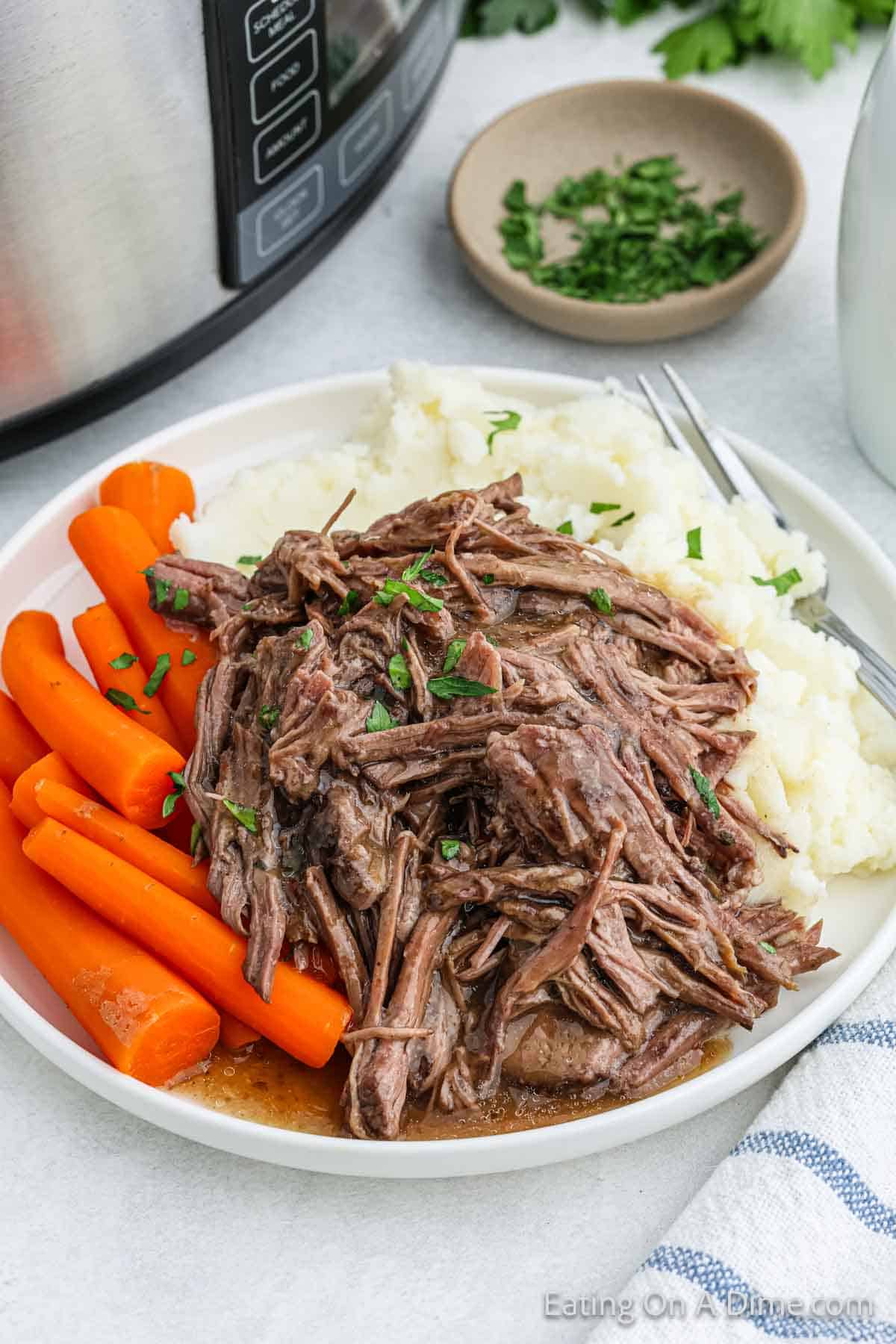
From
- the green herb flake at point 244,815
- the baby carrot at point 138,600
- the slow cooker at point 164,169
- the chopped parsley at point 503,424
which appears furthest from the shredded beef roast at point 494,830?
the slow cooker at point 164,169

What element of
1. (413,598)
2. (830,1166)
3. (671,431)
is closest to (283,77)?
(671,431)

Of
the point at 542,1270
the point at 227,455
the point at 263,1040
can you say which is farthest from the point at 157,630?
the point at 542,1270

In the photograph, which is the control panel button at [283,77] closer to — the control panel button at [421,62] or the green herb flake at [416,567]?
the control panel button at [421,62]

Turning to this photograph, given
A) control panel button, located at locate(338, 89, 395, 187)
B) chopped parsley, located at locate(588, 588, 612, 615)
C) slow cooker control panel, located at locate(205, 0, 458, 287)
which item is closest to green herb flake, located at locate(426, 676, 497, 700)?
chopped parsley, located at locate(588, 588, 612, 615)

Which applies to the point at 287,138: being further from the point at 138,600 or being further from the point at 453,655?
the point at 453,655

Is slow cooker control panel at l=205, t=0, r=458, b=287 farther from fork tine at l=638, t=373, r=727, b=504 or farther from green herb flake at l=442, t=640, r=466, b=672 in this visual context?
green herb flake at l=442, t=640, r=466, b=672
